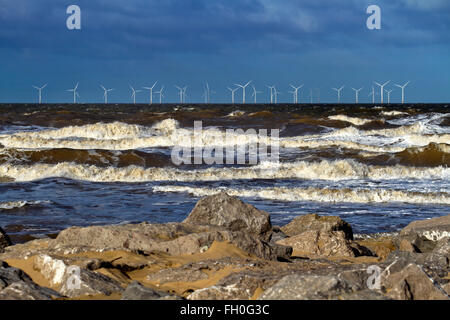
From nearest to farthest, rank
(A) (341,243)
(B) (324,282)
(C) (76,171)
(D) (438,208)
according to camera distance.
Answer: (B) (324,282), (A) (341,243), (D) (438,208), (C) (76,171)

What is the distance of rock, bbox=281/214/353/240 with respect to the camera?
1040 cm

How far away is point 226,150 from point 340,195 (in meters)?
15.5

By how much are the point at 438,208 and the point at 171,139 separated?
23.7m

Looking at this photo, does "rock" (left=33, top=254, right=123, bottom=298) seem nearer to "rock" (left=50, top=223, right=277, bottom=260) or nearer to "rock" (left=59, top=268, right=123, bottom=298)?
"rock" (left=59, top=268, right=123, bottom=298)

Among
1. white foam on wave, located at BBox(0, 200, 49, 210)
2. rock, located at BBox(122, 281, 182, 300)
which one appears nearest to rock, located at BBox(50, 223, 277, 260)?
rock, located at BBox(122, 281, 182, 300)

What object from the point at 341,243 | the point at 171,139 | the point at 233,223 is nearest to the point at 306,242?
the point at 341,243

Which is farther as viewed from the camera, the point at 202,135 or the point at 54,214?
the point at 202,135

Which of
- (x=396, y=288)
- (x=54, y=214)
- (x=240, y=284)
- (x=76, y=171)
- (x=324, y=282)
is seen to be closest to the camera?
(x=324, y=282)

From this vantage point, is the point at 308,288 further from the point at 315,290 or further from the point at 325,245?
the point at 325,245

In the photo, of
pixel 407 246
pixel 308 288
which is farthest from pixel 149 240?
pixel 407 246

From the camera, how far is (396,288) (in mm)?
5012

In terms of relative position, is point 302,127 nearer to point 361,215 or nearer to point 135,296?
point 361,215

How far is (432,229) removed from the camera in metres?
10.4

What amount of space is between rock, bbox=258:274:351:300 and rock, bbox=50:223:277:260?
269 centimetres
